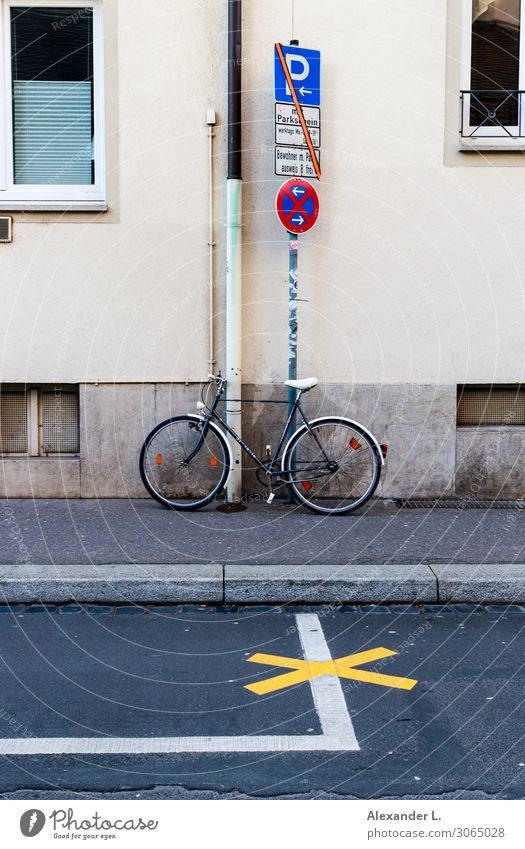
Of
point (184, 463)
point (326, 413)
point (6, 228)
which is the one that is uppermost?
point (6, 228)

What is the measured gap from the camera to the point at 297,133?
Answer: 841 centimetres

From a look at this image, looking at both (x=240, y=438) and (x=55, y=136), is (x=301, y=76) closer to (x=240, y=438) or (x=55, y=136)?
(x=55, y=136)

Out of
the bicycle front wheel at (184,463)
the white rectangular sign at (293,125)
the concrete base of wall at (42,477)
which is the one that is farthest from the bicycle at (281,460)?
the white rectangular sign at (293,125)

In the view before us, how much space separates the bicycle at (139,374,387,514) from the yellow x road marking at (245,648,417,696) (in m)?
3.10

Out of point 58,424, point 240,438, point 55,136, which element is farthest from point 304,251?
point 58,424

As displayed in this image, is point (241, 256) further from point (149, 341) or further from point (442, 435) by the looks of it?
point (442, 435)

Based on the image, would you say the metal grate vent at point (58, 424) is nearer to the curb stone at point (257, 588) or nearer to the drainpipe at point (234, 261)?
the drainpipe at point (234, 261)

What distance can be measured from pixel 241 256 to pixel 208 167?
2.61ft

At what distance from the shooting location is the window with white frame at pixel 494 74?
349 inches

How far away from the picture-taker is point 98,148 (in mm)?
8953

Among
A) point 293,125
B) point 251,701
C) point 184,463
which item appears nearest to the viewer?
point 251,701

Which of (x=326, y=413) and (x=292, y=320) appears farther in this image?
(x=326, y=413)

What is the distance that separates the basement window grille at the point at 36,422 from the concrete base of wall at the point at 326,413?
0.66ft

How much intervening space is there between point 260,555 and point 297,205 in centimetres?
310
